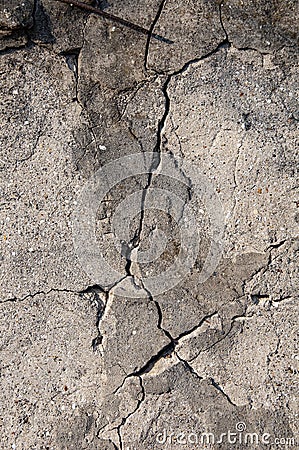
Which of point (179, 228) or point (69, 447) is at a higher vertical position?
point (179, 228)

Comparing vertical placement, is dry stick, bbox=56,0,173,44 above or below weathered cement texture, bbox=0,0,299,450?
above

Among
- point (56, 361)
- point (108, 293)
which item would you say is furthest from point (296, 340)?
point (56, 361)

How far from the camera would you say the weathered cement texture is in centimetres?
251

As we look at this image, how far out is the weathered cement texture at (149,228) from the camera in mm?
2510

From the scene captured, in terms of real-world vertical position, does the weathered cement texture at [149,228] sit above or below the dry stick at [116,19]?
below

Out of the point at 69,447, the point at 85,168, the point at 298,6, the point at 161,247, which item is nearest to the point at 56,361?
the point at 69,447

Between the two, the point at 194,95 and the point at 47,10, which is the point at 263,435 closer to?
the point at 194,95

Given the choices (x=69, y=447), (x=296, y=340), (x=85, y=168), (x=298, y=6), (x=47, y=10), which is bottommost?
(x=69, y=447)

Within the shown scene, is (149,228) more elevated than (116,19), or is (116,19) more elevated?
(116,19)

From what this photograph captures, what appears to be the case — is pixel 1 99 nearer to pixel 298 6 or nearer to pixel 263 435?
pixel 298 6

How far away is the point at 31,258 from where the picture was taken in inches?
101

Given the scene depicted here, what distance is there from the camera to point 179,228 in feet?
8.38

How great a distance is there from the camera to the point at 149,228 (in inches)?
101

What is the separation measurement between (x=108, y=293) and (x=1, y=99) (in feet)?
3.50
